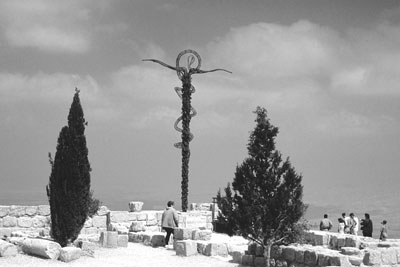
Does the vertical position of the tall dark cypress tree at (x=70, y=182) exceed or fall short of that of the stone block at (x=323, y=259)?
it exceeds it

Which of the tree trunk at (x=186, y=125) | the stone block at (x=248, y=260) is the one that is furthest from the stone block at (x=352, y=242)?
the tree trunk at (x=186, y=125)

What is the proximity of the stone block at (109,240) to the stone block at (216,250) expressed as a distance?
10.9ft

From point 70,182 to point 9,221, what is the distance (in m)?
6.46

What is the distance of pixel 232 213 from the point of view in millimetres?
16156

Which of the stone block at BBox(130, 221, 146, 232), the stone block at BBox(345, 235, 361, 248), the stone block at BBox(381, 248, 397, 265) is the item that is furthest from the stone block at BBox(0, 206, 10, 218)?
the stone block at BBox(381, 248, 397, 265)

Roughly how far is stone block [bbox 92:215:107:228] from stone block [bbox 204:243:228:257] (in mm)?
7953

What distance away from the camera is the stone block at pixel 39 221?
2328cm

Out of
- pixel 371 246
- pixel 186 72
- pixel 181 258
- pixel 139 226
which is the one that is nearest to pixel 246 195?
pixel 181 258

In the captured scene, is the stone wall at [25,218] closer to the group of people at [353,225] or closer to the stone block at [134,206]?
the stone block at [134,206]

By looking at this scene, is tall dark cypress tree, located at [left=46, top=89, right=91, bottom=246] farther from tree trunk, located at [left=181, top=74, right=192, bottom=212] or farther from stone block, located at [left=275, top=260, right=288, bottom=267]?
tree trunk, located at [left=181, top=74, right=192, bottom=212]

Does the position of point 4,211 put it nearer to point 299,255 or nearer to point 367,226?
point 299,255

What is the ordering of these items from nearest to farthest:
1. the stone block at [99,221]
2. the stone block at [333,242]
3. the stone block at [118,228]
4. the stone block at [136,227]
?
1. the stone block at [333,242]
2. the stone block at [118,228]
3. the stone block at [136,227]
4. the stone block at [99,221]

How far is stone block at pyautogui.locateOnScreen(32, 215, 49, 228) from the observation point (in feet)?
76.4

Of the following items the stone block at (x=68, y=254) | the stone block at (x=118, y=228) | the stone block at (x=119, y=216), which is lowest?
the stone block at (x=68, y=254)
